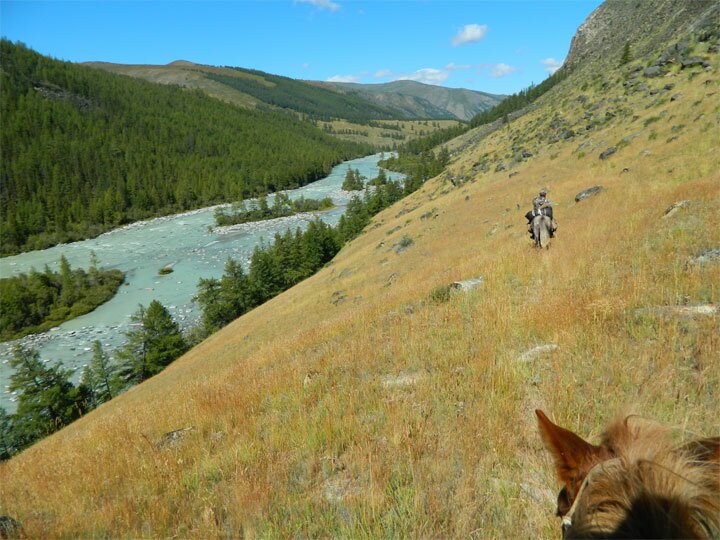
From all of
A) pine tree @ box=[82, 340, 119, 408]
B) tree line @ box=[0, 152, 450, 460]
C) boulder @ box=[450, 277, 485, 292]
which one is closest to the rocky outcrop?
boulder @ box=[450, 277, 485, 292]

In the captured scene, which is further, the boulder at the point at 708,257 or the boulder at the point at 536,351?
the boulder at the point at 708,257

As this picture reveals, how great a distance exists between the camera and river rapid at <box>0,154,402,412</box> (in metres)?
43.0

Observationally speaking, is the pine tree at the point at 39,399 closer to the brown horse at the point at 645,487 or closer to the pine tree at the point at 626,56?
the brown horse at the point at 645,487

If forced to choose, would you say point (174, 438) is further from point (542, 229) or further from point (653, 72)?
point (653, 72)

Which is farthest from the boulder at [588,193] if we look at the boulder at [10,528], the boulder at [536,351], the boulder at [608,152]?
the boulder at [10,528]

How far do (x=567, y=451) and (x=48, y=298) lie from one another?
6815 centimetres

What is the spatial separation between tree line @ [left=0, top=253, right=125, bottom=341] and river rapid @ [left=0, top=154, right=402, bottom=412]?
1596 mm

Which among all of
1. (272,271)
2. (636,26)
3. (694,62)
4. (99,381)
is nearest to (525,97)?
(636,26)

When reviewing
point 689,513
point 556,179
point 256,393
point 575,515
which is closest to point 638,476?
point 689,513

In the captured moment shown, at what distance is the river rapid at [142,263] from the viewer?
141 feet

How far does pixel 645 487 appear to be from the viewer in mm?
1097

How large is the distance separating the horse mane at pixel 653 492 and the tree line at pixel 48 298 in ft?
206

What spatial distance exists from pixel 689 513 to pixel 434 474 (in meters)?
1.79

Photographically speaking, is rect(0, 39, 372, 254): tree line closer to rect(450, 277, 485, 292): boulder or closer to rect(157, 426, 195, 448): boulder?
rect(157, 426, 195, 448): boulder
